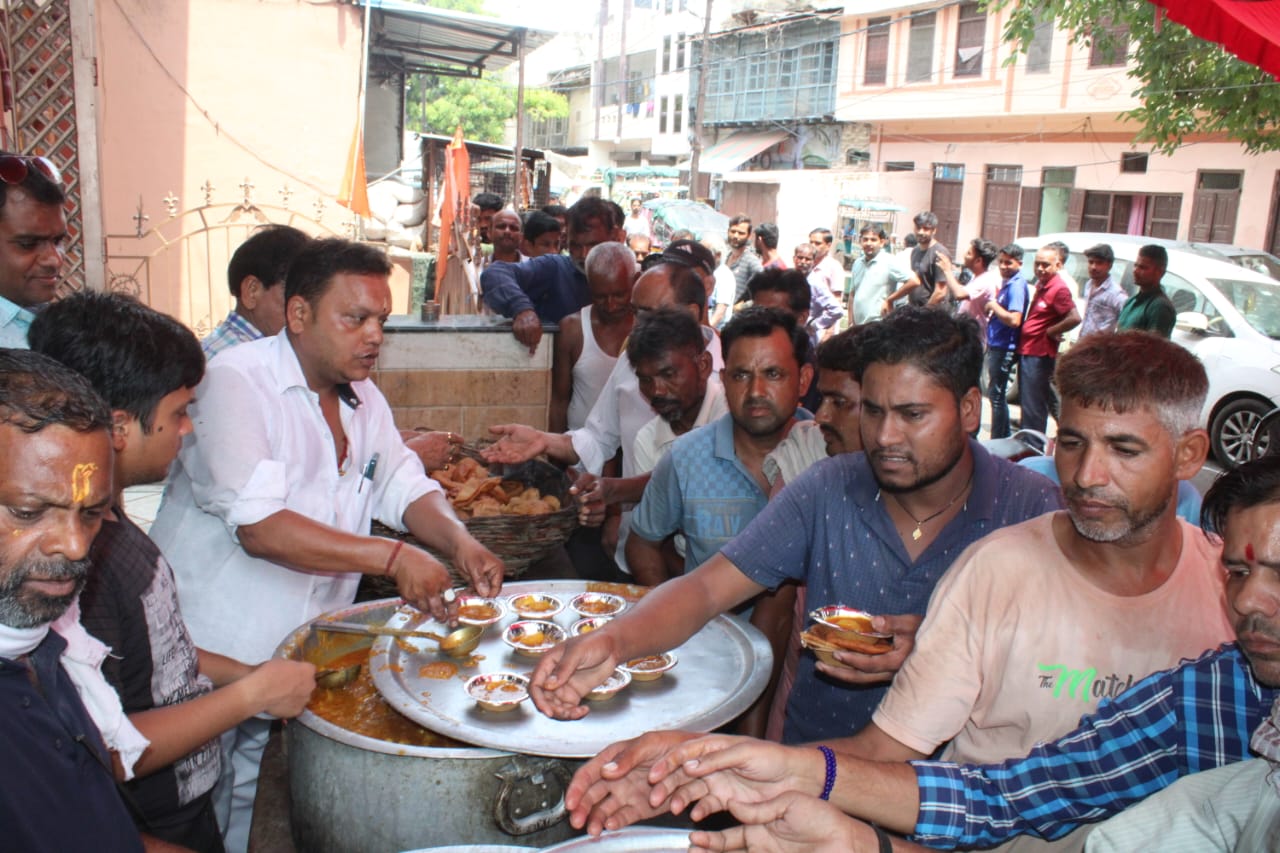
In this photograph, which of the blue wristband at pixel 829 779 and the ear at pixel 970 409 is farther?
the ear at pixel 970 409

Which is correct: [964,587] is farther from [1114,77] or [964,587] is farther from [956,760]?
[1114,77]

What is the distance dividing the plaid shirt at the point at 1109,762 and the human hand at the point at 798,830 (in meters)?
0.14

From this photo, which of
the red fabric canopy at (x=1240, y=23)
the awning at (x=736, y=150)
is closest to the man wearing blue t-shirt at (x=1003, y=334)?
the red fabric canopy at (x=1240, y=23)

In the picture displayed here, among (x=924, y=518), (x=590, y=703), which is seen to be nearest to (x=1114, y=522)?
(x=924, y=518)

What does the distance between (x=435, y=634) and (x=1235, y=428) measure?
8.31 metres

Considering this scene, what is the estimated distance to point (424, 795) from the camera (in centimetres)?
174

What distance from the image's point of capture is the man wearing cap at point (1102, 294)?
28.3 feet

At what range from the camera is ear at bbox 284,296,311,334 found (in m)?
2.43

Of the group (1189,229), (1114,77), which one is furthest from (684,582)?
(1114,77)

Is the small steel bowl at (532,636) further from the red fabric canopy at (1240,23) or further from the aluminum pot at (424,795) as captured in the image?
the red fabric canopy at (1240,23)

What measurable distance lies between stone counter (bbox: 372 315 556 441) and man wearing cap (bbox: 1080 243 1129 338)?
5.97 m

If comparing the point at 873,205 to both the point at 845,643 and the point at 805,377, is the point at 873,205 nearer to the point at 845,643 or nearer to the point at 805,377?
the point at 805,377

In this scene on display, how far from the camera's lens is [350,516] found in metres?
2.59

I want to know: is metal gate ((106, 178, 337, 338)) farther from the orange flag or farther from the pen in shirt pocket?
the pen in shirt pocket
